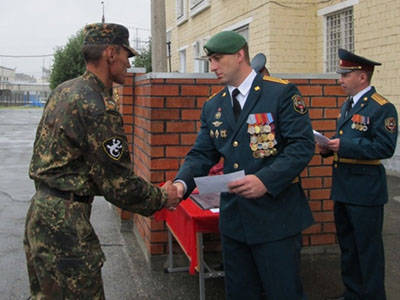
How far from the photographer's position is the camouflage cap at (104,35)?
2.50 m

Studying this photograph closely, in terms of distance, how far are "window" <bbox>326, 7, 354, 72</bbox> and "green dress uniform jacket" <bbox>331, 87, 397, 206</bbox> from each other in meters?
7.74

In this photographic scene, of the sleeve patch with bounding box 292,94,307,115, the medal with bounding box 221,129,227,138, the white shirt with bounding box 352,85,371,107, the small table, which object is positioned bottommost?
the small table

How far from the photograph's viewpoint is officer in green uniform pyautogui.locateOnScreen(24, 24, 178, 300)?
7.71 feet

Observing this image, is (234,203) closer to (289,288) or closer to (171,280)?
(289,288)

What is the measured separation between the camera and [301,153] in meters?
2.49

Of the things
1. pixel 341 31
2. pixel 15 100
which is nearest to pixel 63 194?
pixel 341 31

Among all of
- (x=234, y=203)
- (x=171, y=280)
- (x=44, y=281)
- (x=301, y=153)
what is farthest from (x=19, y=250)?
(x=301, y=153)

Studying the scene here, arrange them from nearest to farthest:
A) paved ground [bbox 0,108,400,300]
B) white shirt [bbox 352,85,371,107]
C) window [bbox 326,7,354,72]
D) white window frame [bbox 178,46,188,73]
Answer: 1. white shirt [bbox 352,85,371,107]
2. paved ground [bbox 0,108,400,300]
3. window [bbox 326,7,354,72]
4. white window frame [bbox 178,46,188,73]

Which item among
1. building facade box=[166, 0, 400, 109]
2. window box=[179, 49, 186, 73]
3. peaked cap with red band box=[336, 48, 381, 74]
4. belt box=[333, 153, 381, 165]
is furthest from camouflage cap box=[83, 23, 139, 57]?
window box=[179, 49, 186, 73]

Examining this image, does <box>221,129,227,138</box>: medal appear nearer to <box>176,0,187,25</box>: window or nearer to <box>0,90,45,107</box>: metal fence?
<box>176,0,187,25</box>: window

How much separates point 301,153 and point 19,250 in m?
3.82

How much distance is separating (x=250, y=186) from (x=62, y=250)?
974mm

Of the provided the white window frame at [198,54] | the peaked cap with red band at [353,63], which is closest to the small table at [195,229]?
the peaked cap with red band at [353,63]

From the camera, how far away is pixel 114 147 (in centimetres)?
238
